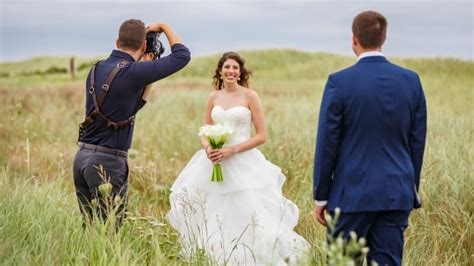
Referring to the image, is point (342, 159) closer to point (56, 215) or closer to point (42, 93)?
point (56, 215)

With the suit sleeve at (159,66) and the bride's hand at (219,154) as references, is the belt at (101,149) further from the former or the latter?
the bride's hand at (219,154)

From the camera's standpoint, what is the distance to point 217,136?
6.69 metres

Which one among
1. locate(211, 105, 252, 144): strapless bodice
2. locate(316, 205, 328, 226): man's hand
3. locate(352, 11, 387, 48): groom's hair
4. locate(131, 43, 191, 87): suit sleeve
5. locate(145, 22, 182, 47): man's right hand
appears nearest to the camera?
locate(352, 11, 387, 48): groom's hair

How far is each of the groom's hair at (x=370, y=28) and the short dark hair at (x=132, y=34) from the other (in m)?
2.11

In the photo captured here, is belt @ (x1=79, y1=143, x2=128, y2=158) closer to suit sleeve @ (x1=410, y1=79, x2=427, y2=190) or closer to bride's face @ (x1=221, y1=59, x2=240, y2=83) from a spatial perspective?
bride's face @ (x1=221, y1=59, x2=240, y2=83)

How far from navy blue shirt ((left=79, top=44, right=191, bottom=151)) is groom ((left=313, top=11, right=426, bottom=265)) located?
72.7 inches

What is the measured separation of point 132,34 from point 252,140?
60.6 inches

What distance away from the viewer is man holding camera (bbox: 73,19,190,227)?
611cm

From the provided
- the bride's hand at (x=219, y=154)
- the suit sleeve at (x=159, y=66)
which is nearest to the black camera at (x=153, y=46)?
the suit sleeve at (x=159, y=66)

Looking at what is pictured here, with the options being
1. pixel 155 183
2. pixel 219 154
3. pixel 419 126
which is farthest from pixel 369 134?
pixel 155 183

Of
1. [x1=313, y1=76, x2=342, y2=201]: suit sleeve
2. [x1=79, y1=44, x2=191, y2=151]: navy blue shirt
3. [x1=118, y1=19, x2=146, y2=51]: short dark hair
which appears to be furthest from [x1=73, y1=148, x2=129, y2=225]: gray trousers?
[x1=313, y1=76, x2=342, y2=201]: suit sleeve

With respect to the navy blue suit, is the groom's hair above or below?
above

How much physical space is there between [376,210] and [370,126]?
1.84 feet

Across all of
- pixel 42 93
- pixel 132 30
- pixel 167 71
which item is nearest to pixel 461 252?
pixel 167 71
